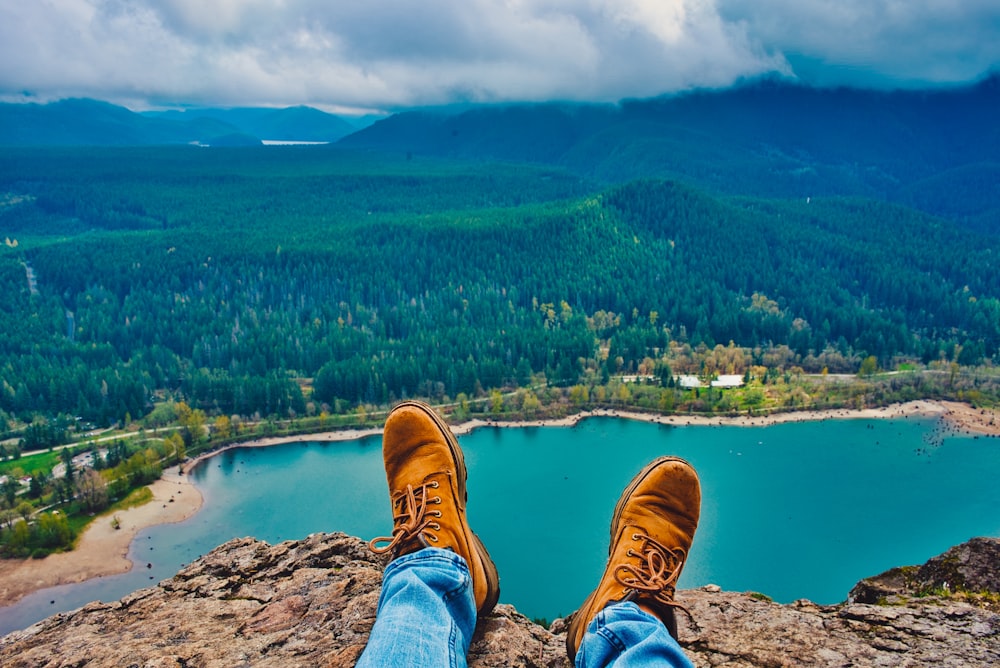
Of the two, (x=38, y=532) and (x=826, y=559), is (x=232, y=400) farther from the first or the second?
(x=826, y=559)

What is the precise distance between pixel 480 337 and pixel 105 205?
71.3m

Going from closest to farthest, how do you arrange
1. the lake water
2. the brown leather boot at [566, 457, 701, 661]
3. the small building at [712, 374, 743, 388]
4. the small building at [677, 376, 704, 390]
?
the brown leather boot at [566, 457, 701, 661], the lake water, the small building at [677, 376, 704, 390], the small building at [712, 374, 743, 388]

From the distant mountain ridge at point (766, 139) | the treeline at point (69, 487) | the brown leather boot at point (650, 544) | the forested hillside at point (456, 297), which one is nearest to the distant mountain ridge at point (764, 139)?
the distant mountain ridge at point (766, 139)

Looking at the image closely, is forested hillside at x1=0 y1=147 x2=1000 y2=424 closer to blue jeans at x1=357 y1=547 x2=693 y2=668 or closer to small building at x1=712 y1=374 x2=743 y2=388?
small building at x1=712 y1=374 x2=743 y2=388

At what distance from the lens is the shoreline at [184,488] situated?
22.4 metres

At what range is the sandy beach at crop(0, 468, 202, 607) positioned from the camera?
2200 centimetres

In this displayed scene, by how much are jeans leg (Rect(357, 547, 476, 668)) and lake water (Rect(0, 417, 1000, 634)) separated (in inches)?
661

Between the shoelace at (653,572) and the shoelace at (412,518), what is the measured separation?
0.96 m

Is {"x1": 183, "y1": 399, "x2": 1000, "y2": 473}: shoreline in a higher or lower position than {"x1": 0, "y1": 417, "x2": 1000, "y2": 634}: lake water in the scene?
higher

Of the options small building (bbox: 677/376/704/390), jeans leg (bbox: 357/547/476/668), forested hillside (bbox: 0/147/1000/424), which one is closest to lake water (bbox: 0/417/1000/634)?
small building (bbox: 677/376/704/390)

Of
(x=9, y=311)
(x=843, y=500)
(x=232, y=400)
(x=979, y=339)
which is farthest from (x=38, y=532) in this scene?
(x=979, y=339)

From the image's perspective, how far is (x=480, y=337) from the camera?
42938mm

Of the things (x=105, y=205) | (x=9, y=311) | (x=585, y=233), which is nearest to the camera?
(x=9, y=311)

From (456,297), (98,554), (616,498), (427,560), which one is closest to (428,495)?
(427,560)
